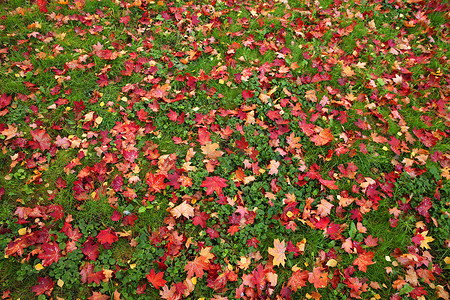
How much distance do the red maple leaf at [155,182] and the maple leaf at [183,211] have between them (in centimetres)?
28

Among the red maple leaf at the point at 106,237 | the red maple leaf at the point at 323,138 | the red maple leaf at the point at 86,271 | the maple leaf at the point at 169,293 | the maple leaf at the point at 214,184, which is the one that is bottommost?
the red maple leaf at the point at 86,271

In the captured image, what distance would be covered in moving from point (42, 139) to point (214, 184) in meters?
2.03

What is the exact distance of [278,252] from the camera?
2521 millimetres

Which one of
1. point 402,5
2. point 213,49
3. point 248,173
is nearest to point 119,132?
point 248,173

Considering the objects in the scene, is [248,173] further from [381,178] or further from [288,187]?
[381,178]

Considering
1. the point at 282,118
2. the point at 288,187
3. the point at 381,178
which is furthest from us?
the point at 282,118

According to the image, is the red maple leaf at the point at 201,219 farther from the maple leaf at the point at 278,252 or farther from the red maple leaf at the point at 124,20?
the red maple leaf at the point at 124,20

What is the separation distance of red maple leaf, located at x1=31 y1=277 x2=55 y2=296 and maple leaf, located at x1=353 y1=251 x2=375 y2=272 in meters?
2.75

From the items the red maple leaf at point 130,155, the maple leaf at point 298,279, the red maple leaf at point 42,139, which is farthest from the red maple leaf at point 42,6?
the maple leaf at point 298,279

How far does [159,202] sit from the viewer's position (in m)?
2.76

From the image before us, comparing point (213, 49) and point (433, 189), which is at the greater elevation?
point (213, 49)

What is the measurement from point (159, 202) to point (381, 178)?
2.55 meters

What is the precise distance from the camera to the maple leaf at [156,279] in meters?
2.30

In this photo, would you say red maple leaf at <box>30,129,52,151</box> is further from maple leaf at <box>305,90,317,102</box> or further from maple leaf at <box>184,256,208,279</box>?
maple leaf at <box>305,90,317,102</box>
